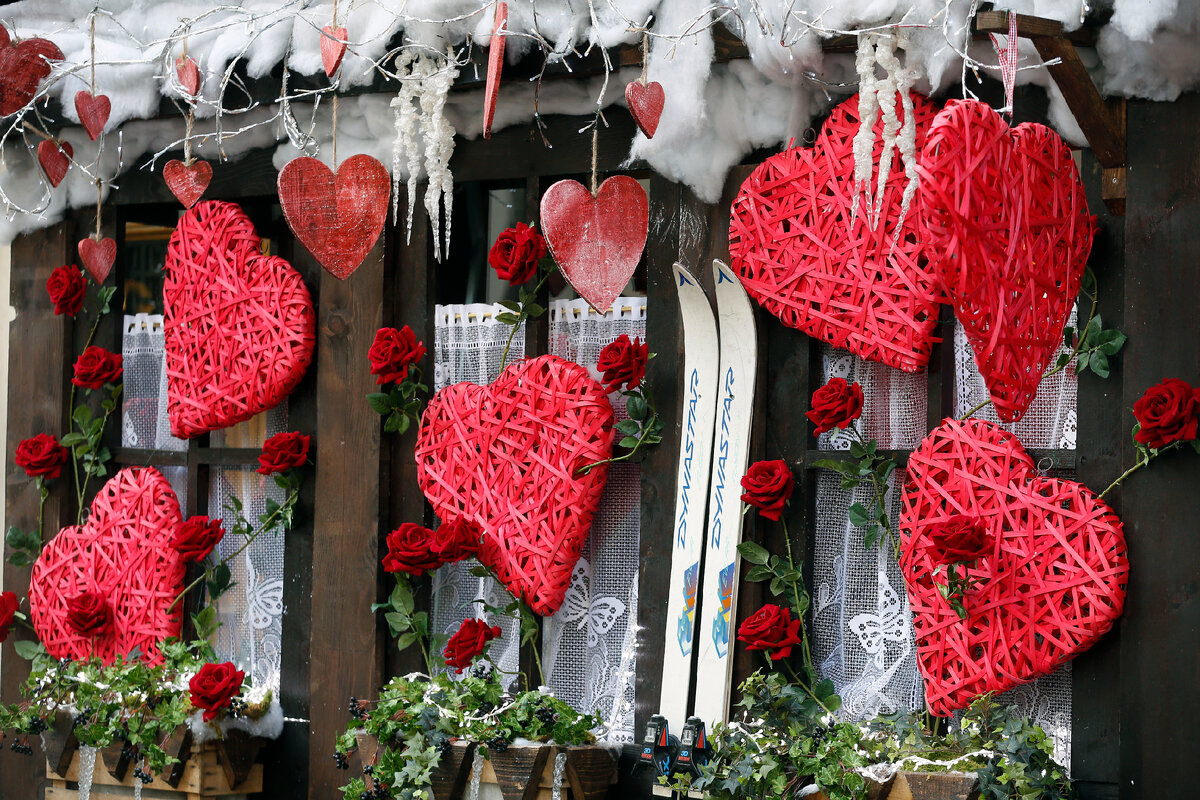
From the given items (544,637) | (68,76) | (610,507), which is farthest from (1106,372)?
(68,76)

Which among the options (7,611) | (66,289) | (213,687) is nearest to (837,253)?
(213,687)

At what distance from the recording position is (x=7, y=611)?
160 inches

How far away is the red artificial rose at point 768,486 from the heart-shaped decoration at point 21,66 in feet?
7.24

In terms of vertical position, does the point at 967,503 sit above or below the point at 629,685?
above

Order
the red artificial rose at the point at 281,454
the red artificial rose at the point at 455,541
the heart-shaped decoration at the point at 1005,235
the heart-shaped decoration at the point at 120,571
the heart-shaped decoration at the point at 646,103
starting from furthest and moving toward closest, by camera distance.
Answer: the heart-shaped decoration at the point at 120,571 < the red artificial rose at the point at 281,454 < the red artificial rose at the point at 455,541 < the heart-shaped decoration at the point at 646,103 < the heart-shaped decoration at the point at 1005,235

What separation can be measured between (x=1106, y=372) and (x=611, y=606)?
4.28 feet

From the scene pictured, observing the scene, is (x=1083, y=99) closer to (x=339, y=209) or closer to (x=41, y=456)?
(x=339, y=209)

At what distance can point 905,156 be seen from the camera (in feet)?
7.50

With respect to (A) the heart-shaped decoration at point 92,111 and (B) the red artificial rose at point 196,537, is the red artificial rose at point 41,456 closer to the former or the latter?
(B) the red artificial rose at point 196,537

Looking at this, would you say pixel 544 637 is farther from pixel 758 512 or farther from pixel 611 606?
pixel 758 512

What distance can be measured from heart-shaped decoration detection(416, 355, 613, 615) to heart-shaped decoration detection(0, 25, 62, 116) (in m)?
1.44

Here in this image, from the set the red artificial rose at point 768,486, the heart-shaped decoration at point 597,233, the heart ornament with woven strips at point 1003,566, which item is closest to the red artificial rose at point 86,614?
the heart-shaped decoration at point 597,233

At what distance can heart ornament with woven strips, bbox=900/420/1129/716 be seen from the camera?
106 inches

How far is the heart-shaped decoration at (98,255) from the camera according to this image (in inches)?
153
